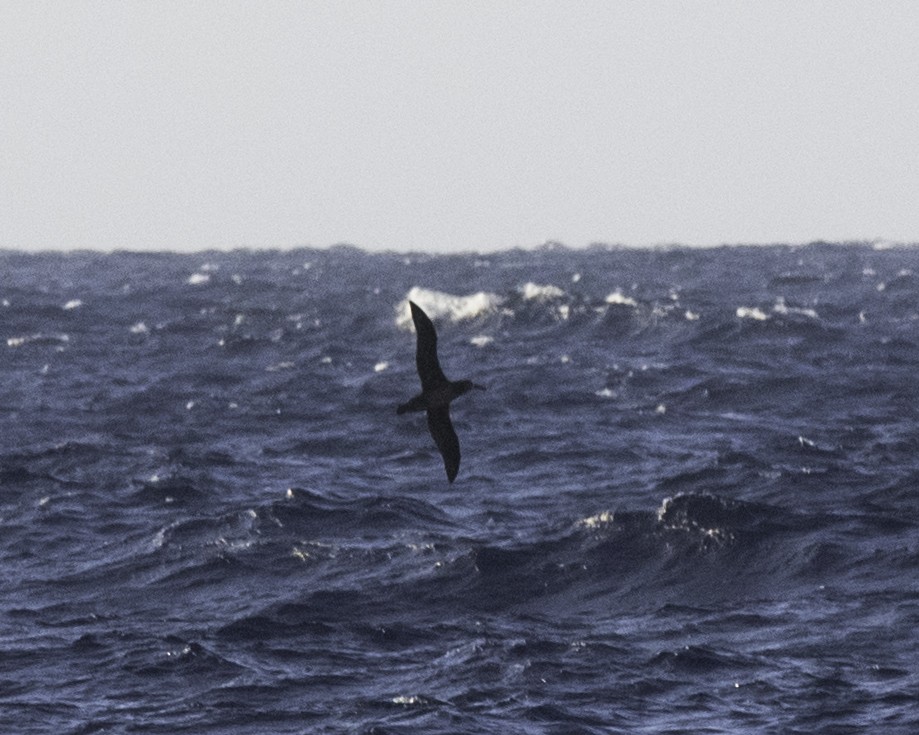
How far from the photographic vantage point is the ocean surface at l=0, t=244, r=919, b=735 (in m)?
23.1

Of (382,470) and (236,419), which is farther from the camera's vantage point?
(236,419)

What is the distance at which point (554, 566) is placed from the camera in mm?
29141

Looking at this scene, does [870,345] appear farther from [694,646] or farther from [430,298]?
[694,646]

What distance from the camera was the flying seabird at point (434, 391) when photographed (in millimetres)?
16094

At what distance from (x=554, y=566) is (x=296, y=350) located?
25.5m

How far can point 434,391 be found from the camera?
54.5 feet

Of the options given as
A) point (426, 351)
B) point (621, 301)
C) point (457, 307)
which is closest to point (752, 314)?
point (621, 301)

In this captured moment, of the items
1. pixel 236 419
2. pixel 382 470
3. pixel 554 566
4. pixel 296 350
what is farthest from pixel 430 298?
pixel 554 566

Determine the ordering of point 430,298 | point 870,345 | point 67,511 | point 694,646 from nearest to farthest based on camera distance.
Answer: point 694,646 → point 67,511 → point 870,345 → point 430,298

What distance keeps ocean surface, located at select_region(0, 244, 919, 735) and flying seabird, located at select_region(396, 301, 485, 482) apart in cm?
537

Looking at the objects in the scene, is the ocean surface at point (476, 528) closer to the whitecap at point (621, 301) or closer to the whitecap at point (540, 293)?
the whitecap at point (621, 301)

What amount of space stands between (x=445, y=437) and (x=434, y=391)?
0.82 meters

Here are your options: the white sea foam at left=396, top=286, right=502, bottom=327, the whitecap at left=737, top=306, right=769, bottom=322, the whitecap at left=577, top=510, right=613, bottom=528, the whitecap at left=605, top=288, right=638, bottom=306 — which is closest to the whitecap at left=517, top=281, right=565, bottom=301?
the white sea foam at left=396, top=286, right=502, bottom=327

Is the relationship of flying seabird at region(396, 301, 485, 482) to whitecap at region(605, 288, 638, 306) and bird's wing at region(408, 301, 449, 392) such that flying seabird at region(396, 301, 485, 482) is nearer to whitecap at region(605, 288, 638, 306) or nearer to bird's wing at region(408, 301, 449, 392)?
bird's wing at region(408, 301, 449, 392)
